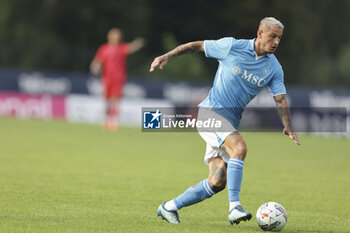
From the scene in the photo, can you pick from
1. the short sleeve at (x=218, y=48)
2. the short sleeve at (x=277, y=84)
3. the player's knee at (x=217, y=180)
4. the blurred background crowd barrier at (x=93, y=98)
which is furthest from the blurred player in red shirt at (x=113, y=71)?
the player's knee at (x=217, y=180)

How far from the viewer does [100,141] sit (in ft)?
58.3

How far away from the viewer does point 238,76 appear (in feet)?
25.5

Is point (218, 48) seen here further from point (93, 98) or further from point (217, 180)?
point (93, 98)

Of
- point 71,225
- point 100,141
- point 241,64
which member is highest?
point 241,64

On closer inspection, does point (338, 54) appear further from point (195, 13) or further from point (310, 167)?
point (310, 167)

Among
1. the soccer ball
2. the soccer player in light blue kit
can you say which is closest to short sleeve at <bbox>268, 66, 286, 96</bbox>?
the soccer player in light blue kit

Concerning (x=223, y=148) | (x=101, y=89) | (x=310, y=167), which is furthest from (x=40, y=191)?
(x=101, y=89)

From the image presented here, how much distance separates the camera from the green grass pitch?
25.5 feet

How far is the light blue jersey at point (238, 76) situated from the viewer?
25.4ft

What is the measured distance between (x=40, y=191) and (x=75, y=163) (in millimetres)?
3495

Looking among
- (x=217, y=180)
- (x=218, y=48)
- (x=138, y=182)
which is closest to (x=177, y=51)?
(x=218, y=48)

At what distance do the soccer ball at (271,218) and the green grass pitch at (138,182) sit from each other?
0.59 feet

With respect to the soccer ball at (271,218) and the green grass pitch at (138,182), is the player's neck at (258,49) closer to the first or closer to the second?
the soccer ball at (271,218)

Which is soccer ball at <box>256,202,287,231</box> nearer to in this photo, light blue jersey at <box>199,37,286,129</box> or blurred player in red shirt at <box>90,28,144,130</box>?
light blue jersey at <box>199,37,286,129</box>
